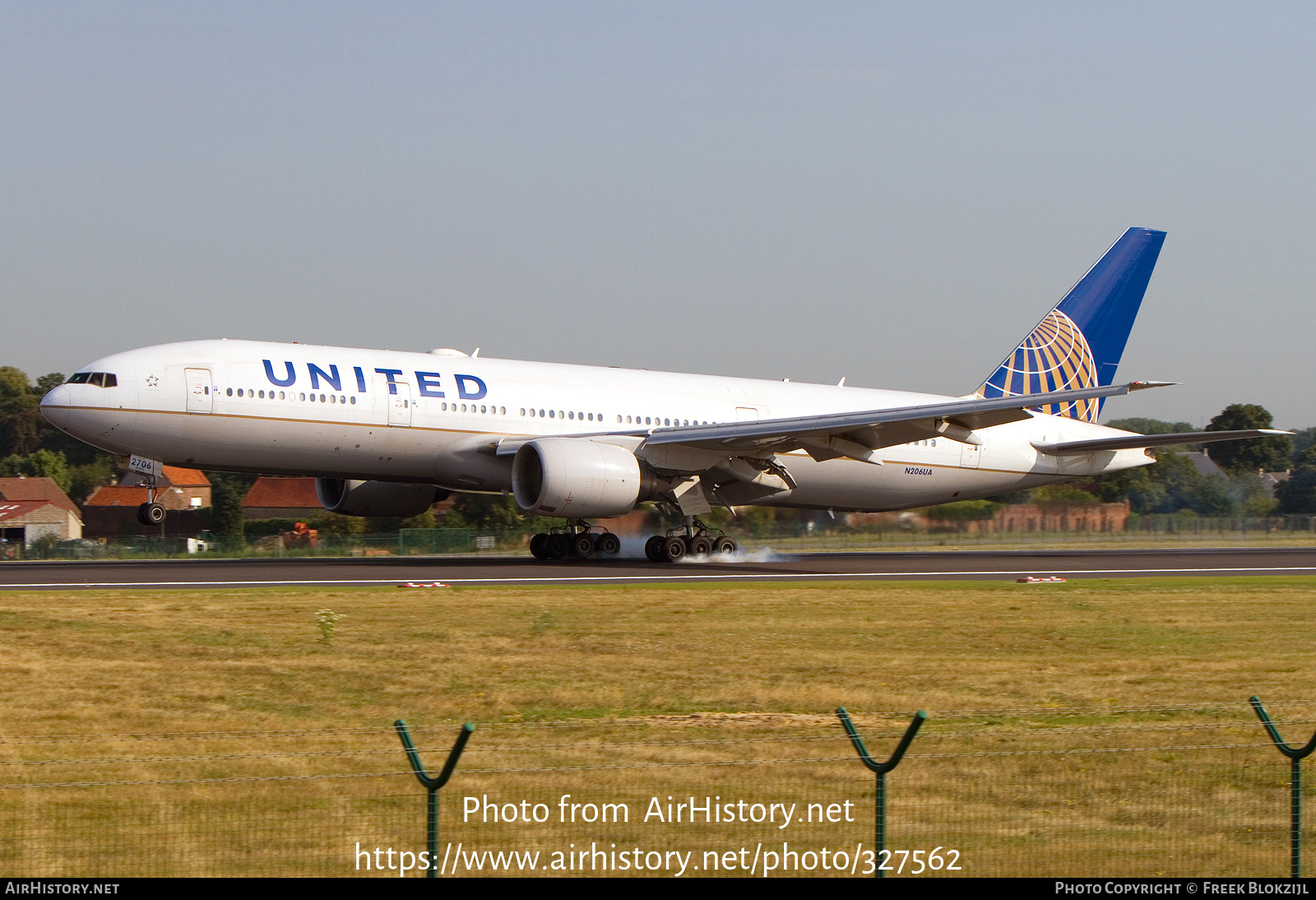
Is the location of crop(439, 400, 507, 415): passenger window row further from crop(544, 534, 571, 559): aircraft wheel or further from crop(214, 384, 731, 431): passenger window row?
crop(544, 534, 571, 559): aircraft wheel

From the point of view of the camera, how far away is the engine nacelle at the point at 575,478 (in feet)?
90.0

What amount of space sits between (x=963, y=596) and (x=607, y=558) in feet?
35.1

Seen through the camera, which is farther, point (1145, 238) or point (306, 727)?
point (1145, 238)

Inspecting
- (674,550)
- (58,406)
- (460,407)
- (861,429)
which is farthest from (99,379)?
(861,429)

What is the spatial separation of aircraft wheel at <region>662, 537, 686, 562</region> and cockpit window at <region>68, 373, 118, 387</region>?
1202cm

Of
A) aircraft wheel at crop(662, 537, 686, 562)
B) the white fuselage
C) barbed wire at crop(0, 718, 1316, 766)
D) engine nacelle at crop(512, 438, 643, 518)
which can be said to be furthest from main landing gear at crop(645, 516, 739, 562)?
barbed wire at crop(0, 718, 1316, 766)

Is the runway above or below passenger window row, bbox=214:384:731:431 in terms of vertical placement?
below

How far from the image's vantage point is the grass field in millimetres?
8750

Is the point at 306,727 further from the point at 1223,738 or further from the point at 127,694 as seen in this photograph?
the point at 1223,738

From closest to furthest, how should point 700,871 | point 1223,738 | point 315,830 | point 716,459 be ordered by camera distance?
1. point 700,871
2. point 315,830
3. point 1223,738
4. point 716,459

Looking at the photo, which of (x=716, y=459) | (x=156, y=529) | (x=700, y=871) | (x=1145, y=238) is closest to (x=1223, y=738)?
(x=700, y=871)

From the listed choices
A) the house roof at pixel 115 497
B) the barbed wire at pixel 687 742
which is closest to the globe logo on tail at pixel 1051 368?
the barbed wire at pixel 687 742

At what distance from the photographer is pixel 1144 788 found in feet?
34.2

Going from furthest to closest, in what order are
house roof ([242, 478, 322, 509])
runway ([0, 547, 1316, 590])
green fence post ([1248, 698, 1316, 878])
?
house roof ([242, 478, 322, 509]) → runway ([0, 547, 1316, 590]) → green fence post ([1248, 698, 1316, 878])
